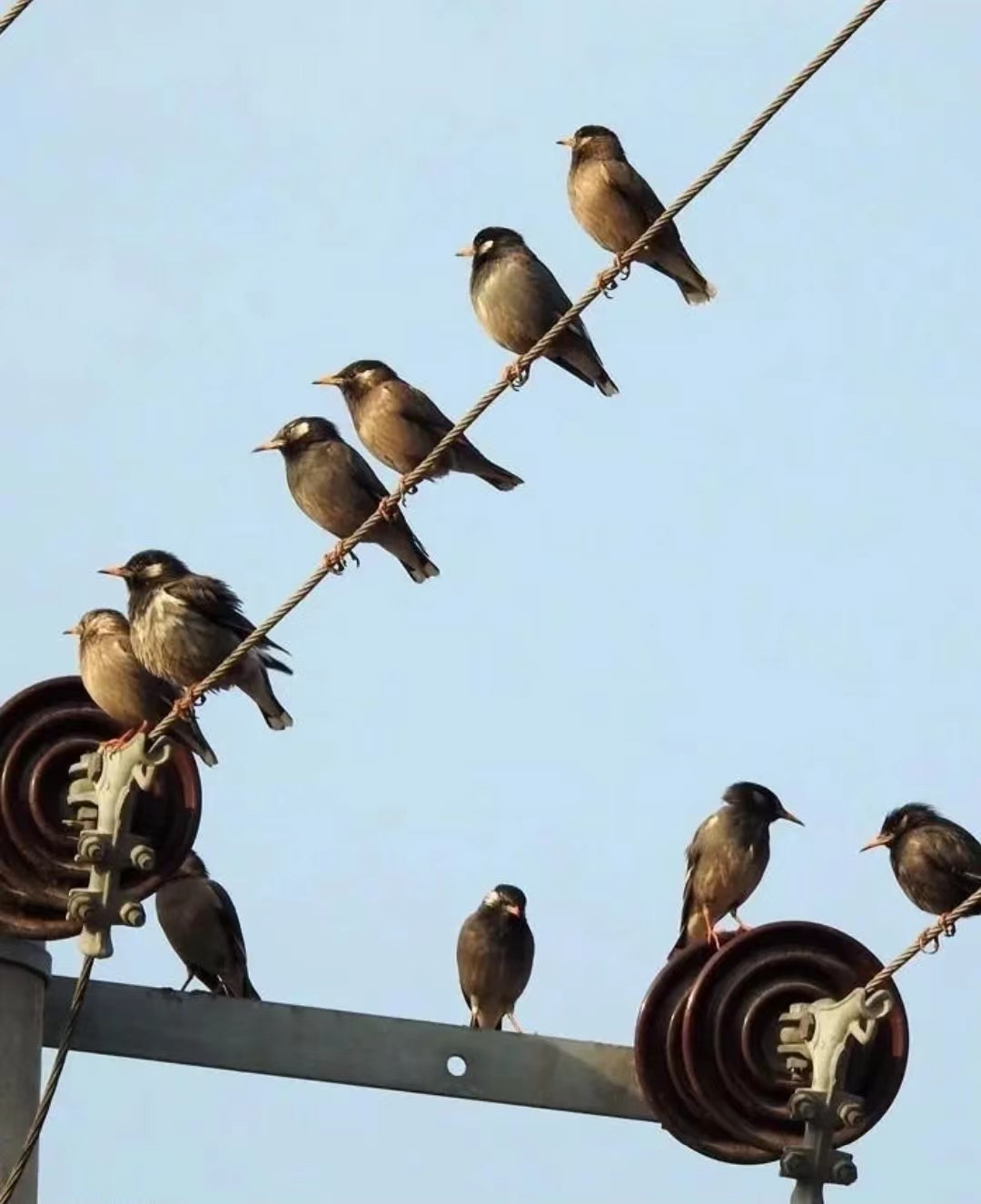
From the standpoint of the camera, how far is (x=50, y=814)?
28.6 ft

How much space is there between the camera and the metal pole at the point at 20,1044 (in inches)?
314

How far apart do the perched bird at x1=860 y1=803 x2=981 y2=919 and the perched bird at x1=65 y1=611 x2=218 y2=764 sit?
3.39 metres

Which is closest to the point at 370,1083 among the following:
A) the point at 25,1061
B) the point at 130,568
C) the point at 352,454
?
the point at 25,1061

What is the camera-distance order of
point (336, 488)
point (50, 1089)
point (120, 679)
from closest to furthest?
point (50, 1089)
point (120, 679)
point (336, 488)

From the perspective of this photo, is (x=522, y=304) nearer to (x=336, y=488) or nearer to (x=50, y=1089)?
(x=336, y=488)

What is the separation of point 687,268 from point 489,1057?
493 centimetres

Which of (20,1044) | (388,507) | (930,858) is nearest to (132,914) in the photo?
(20,1044)

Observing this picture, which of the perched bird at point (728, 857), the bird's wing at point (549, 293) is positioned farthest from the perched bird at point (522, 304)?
the perched bird at point (728, 857)

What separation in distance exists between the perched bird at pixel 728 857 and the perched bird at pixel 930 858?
0.67 metres

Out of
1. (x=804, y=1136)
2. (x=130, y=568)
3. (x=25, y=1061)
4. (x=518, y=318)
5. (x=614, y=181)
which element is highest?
(x=614, y=181)

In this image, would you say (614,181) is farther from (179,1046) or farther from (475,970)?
(179,1046)

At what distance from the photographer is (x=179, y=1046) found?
8.59m

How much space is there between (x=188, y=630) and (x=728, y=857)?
340cm

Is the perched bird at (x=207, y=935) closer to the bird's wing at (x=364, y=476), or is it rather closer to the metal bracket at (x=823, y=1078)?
the bird's wing at (x=364, y=476)
